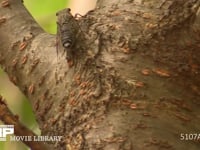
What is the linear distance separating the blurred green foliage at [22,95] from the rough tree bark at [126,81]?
0.27m

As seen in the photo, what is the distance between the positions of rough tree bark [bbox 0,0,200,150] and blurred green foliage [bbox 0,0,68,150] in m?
0.27

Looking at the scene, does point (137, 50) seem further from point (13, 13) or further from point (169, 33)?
point (13, 13)

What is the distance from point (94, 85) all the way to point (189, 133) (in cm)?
12

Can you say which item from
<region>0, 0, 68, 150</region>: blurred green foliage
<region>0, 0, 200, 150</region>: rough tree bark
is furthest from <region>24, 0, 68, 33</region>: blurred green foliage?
<region>0, 0, 200, 150</region>: rough tree bark

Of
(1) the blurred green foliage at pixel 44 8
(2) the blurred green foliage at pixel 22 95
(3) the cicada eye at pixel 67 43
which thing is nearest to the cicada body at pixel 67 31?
(3) the cicada eye at pixel 67 43

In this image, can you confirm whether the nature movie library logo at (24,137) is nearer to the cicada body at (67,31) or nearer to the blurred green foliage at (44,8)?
the cicada body at (67,31)

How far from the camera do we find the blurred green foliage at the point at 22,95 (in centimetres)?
94

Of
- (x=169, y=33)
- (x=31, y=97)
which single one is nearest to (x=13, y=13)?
(x=31, y=97)

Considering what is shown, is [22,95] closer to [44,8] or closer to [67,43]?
[44,8]

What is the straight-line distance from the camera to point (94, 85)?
600 millimetres

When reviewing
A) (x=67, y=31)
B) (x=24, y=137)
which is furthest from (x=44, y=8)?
(x=24, y=137)

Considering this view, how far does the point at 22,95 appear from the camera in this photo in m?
0.95

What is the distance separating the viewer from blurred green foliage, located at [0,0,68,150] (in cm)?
94

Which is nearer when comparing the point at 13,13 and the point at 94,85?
the point at 94,85
